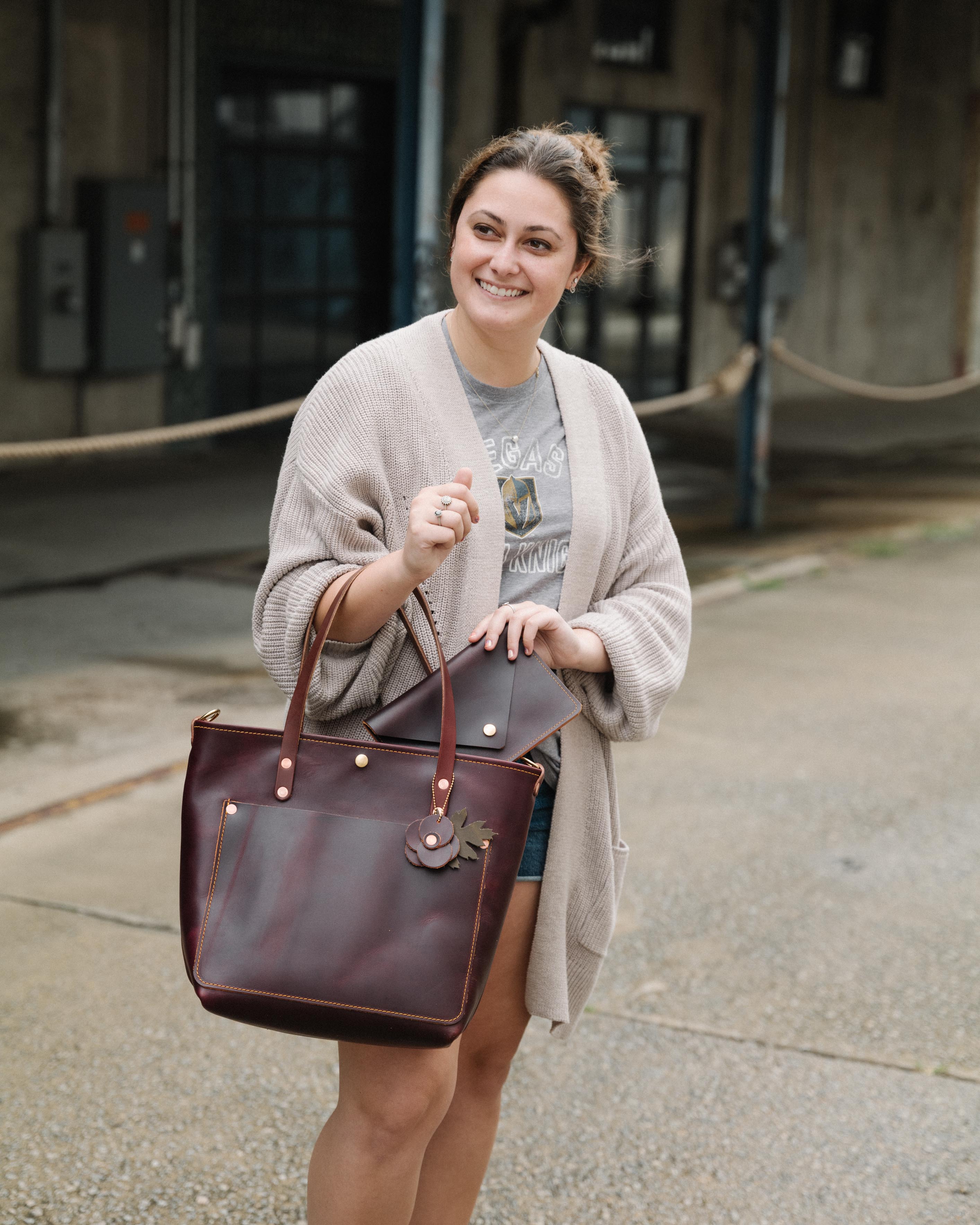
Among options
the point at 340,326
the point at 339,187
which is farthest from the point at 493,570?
the point at 340,326

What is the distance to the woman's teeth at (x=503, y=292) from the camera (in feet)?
7.36

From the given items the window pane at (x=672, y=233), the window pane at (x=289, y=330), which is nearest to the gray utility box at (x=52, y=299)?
the window pane at (x=289, y=330)

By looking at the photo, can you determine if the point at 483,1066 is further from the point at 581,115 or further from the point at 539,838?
the point at 581,115

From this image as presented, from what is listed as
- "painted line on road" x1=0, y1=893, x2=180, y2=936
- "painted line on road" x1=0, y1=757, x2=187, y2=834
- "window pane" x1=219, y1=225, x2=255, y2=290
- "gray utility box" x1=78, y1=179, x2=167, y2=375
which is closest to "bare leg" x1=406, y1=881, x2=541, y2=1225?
"painted line on road" x1=0, y1=893, x2=180, y2=936

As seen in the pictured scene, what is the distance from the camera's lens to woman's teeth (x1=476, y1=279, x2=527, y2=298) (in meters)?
2.24

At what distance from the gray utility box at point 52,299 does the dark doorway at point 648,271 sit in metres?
4.98

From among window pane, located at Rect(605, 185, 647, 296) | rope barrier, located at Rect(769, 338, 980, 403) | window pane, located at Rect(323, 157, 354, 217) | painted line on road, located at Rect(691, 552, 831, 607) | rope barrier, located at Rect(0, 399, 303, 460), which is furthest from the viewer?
window pane, located at Rect(605, 185, 647, 296)

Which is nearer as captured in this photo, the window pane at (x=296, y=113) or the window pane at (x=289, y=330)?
the window pane at (x=296, y=113)

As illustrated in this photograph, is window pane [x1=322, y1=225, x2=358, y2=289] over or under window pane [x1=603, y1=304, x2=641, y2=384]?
over

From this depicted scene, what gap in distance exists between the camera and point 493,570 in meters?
2.23

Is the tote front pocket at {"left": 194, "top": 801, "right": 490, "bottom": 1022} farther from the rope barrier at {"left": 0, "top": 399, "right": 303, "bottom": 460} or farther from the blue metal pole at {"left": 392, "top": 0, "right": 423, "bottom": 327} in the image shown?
the blue metal pole at {"left": 392, "top": 0, "right": 423, "bottom": 327}

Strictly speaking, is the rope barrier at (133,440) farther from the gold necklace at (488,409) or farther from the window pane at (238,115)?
the window pane at (238,115)

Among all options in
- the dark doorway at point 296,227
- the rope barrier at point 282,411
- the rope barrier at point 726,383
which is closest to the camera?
the rope barrier at point 282,411

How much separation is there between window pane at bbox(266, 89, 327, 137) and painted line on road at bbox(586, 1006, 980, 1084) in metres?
9.40
